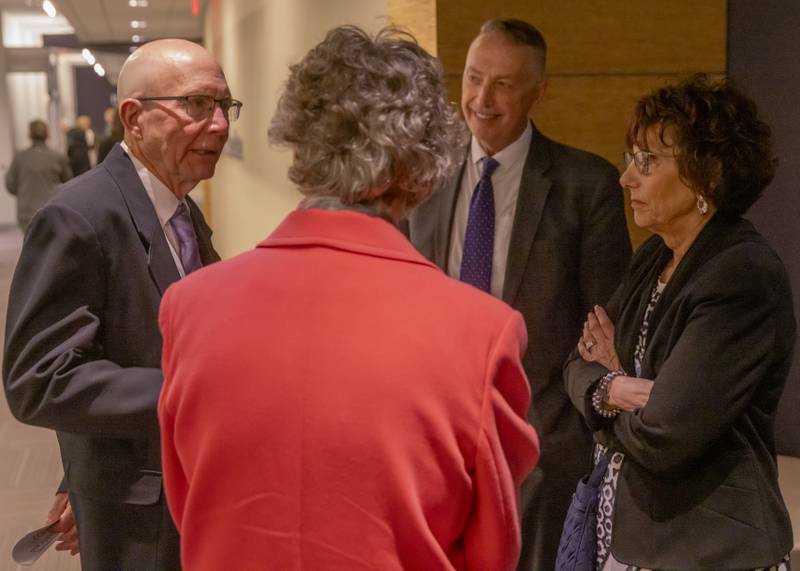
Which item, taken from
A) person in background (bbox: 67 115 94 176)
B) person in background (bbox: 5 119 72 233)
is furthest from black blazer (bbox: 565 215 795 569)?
person in background (bbox: 67 115 94 176)

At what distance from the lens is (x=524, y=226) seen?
2.68 meters

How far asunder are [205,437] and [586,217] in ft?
5.43

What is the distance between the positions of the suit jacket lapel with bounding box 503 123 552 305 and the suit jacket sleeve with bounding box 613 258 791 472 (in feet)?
2.15

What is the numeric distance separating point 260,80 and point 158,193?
6.31m

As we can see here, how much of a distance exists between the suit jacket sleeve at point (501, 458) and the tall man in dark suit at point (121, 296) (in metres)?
0.71

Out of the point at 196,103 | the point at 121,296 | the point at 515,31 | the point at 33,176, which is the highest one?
the point at 515,31

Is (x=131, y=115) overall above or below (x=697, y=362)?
above

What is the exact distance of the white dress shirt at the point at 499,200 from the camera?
273 centimetres

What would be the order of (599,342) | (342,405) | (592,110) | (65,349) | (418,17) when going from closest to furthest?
(342,405), (65,349), (599,342), (418,17), (592,110)

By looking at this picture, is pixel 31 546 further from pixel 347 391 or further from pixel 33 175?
pixel 33 175

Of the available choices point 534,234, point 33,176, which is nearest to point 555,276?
point 534,234

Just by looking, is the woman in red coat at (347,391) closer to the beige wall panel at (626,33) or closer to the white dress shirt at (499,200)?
the white dress shirt at (499,200)

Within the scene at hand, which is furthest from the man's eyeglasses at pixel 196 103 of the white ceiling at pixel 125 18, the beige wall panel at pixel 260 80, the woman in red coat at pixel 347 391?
the white ceiling at pixel 125 18

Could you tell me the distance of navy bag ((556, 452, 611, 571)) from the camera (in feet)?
7.53
